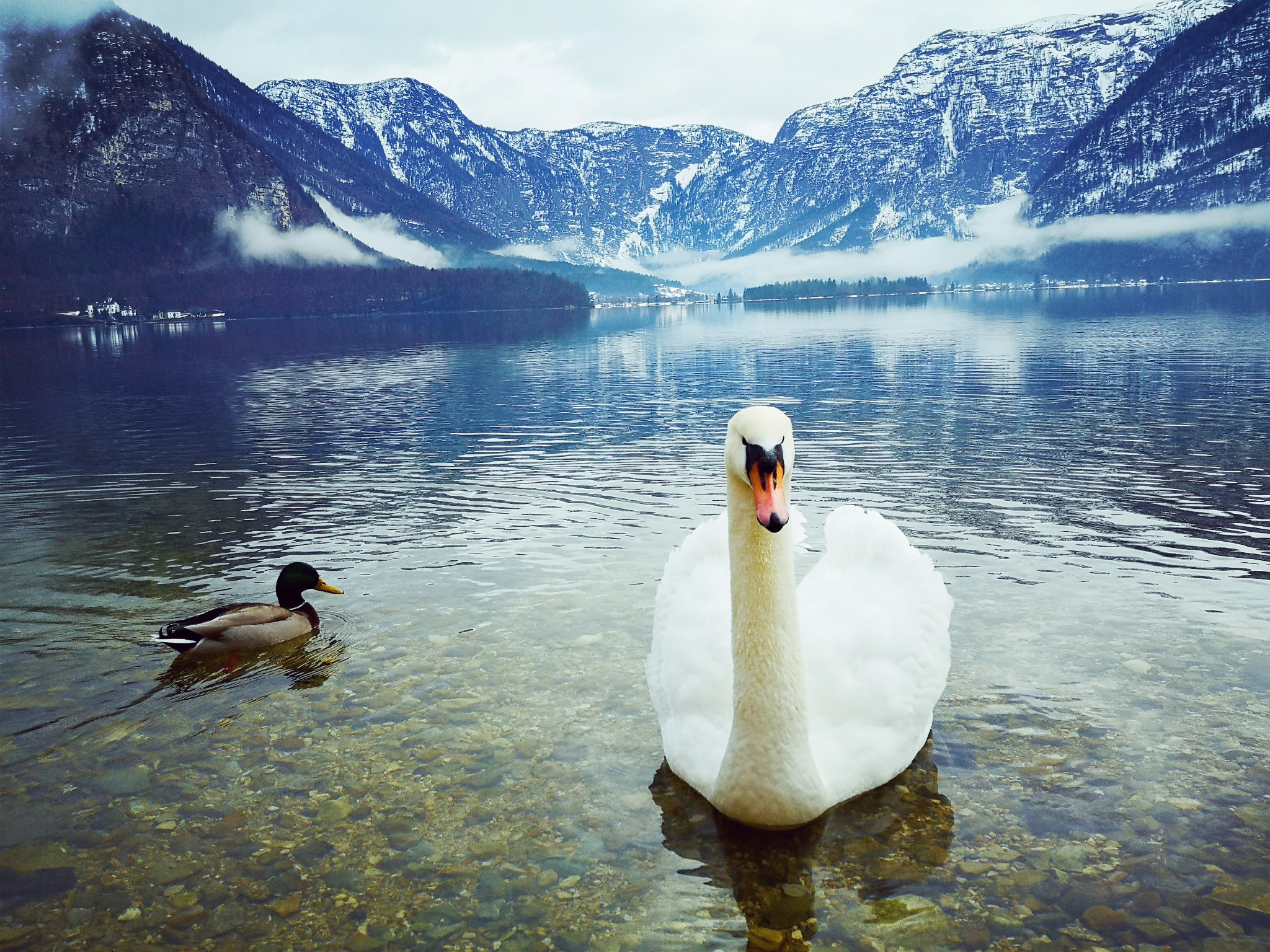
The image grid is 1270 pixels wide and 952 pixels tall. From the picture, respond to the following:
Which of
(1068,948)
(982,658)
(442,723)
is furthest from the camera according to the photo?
(982,658)

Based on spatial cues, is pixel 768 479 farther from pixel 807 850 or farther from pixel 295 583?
pixel 295 583

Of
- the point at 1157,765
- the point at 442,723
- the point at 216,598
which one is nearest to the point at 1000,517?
the point at 1157,765

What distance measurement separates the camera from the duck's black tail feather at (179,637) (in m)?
9.94

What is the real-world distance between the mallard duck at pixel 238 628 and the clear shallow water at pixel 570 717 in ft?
0.98

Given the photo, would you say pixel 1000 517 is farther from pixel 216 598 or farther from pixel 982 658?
pixel 216 598

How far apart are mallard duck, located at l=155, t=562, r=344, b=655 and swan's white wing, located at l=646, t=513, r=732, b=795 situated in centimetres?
500

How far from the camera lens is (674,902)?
5.72 metres

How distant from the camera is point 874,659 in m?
6.80

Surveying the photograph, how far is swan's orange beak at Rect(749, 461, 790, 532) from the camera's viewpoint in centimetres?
497

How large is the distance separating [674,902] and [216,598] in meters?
9.14

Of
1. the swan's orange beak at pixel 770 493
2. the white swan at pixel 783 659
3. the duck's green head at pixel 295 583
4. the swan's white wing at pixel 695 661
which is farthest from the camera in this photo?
the duck's green head at pixel 295 583

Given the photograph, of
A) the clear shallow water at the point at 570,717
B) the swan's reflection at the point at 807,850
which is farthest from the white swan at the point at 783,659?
the clear shallow water at the point at 570,717

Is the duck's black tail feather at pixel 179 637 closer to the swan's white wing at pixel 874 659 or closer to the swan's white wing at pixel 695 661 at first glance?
the swan's white wing at pixel 695 661

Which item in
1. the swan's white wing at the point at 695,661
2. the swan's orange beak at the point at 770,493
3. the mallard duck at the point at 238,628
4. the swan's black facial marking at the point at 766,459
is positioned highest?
the swan's black facial marking at the point at 766,459
